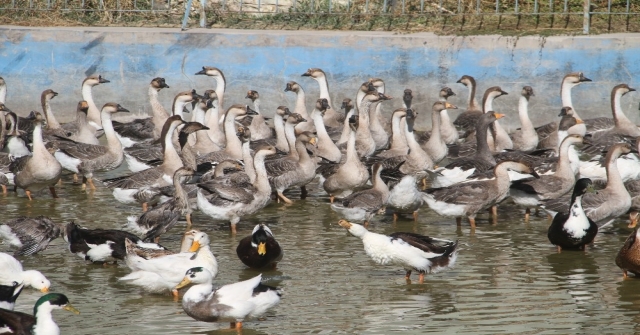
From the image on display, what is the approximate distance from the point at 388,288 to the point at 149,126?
8.72 m

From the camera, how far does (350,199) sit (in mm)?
12711

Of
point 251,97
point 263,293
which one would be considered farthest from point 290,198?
point 263,293

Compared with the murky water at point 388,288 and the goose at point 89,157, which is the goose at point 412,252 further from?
the goose at point 89,157

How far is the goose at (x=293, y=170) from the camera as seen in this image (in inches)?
568

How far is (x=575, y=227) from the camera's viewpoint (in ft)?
36.5

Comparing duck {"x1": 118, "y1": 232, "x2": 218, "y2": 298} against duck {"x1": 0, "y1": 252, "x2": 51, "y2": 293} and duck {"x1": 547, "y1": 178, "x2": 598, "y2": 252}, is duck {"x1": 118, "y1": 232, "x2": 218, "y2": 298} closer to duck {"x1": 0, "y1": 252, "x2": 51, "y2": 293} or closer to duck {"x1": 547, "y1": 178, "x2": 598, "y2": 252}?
duck {"x1": 0, "y1": 252, "x2": 51, "y2": 293}

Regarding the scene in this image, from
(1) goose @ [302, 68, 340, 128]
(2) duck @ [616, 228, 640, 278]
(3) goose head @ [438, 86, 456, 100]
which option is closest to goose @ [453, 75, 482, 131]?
(3) goose head @ [438, 86, 456, 100]

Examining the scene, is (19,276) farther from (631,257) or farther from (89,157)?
(89,157)

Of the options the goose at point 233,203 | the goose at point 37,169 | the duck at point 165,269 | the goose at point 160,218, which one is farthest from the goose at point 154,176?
the duck at point 165,269

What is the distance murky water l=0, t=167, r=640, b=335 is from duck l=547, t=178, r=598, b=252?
16 centimetres

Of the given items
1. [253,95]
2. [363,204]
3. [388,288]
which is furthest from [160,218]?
[253,95]

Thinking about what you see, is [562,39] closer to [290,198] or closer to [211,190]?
[290,198]

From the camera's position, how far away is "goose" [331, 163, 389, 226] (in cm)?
1262

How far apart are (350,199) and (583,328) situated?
461cm
